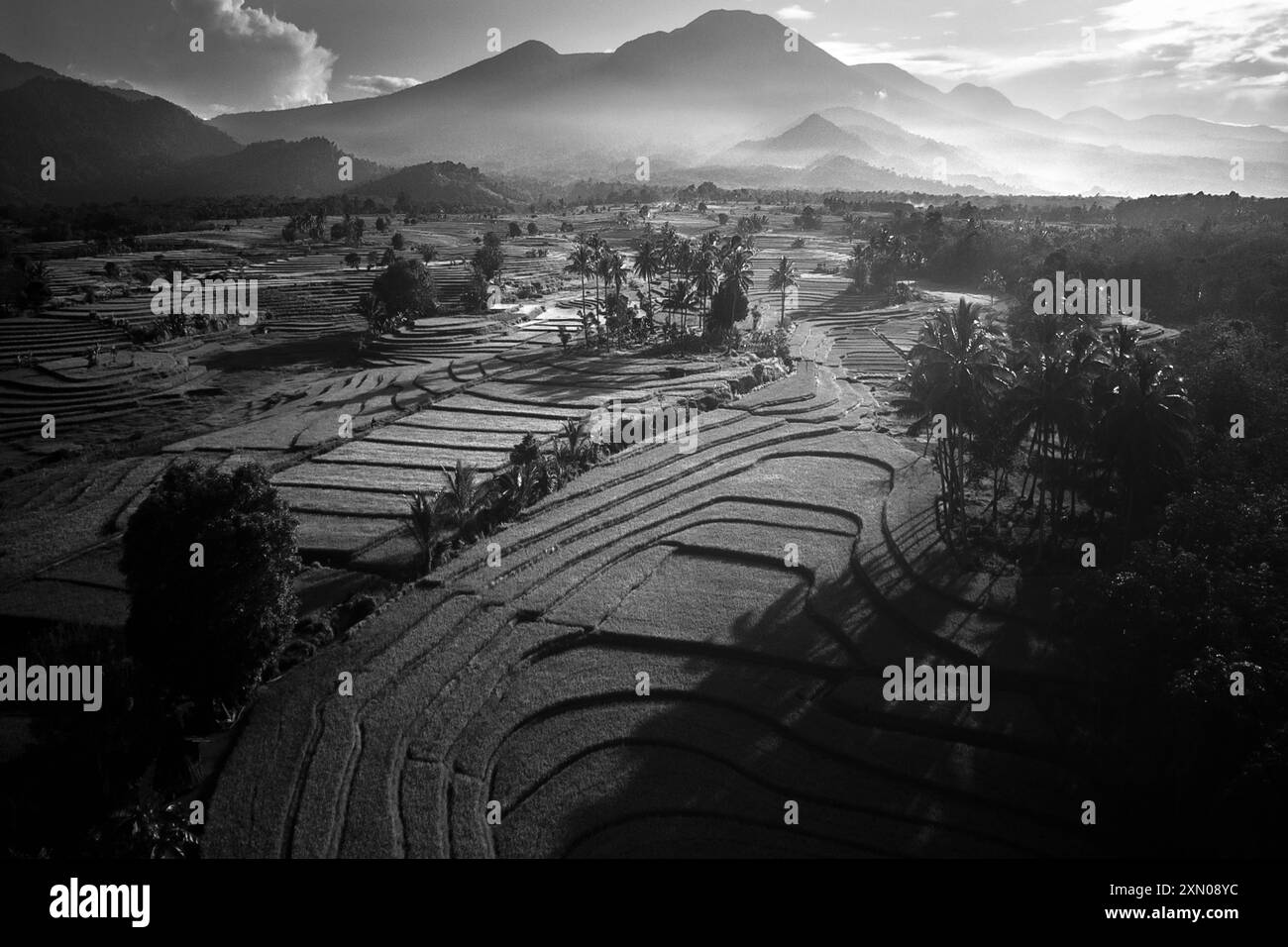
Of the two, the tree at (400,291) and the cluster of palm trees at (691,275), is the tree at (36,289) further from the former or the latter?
the cluster of palm trees at (691,275)

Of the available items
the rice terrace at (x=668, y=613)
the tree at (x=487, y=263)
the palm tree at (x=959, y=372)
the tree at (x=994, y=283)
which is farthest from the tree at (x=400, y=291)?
the tree at (x=994, y=283)

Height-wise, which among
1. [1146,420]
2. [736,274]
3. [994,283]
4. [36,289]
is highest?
[994,283]

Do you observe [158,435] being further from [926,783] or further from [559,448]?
[926,783]

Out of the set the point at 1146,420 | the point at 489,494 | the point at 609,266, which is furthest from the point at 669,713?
the point at 609,266

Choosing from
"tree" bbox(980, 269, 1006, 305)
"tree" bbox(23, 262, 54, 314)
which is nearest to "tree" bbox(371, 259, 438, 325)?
"tree" bbox(23, 262, 54, 314)

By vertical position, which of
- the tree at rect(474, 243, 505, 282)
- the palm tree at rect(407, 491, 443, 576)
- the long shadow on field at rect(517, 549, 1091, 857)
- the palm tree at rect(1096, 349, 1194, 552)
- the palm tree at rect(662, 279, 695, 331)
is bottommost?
the long shadow on field at rect(517, 549, 1091, 857)

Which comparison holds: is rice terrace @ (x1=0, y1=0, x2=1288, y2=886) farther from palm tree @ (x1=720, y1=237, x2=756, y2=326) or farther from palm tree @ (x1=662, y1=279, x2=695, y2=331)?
palm tree @ (x1=662, y1=279, x2=695, y2=331)

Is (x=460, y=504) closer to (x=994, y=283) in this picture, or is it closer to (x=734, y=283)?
(x=734, y=283)
